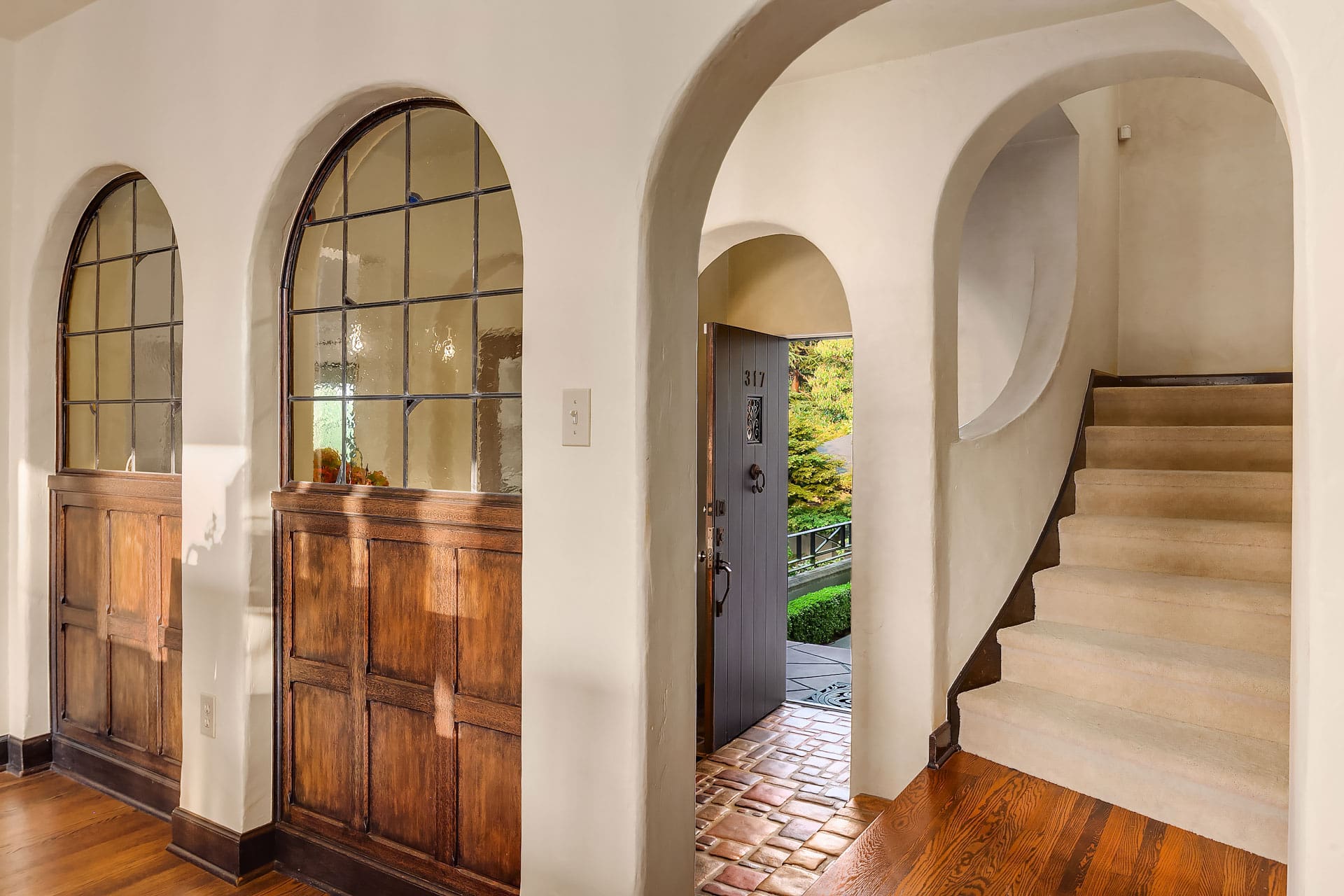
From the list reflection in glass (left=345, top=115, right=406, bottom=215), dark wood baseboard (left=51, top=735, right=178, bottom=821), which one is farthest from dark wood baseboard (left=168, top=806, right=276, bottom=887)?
reflection in glass (left=345, top=115, right=406, bottom=215)

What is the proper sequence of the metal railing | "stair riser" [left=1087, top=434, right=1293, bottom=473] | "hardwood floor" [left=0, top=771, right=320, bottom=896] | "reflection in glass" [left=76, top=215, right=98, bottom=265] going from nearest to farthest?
"hardwood floor" [left=0, top=771, right=320, bottom=896] < "reflection in glass" [left=76, top=215, right=98, bottom=265] < "stair riser" [left=1087, top=434, right=1293, bottom=473] < the metal railing

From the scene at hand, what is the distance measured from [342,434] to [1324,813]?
244 centimetres

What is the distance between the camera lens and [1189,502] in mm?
3332

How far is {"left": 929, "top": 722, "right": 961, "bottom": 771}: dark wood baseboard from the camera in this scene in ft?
9.28

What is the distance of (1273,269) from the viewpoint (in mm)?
4621

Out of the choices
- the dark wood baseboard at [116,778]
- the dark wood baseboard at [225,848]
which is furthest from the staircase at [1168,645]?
the dark wood baseboard at [116,778]

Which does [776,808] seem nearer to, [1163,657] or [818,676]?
[1163,657]

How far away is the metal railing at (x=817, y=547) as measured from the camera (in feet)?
29.2

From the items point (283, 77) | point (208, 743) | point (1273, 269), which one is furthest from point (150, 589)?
point (1273, 269)

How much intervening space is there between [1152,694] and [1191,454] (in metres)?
1.46

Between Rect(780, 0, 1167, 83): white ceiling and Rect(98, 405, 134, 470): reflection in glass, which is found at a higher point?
Rect(780, 0, 1167, 83): white ceiling

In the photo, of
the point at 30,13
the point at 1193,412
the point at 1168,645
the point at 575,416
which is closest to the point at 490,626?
the point at 575,416

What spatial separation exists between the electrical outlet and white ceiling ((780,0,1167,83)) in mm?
2774

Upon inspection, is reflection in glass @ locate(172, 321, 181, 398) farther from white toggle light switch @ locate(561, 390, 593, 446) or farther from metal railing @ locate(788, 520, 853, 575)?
metal railing @ locate(788, 520, 853, 575)
